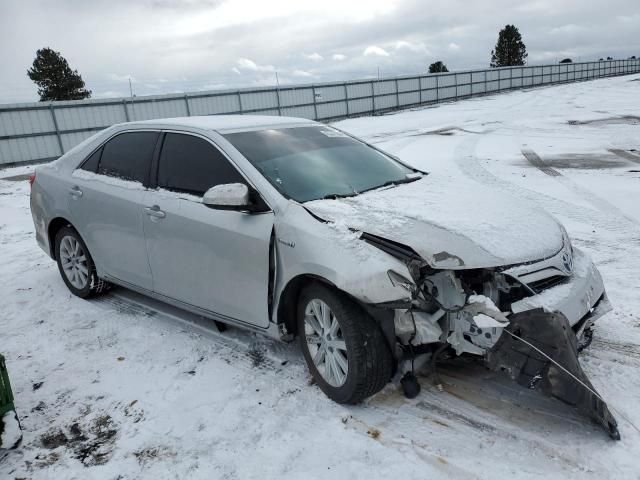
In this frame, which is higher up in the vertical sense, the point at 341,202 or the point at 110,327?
the point at 341,202

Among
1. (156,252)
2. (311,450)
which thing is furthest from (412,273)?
(156,252)

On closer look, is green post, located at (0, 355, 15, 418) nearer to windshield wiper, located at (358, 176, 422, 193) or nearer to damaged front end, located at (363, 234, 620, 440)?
damaged front end, located at (363, 234, 620, 440)

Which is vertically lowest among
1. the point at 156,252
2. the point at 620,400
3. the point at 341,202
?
the point at 620,400

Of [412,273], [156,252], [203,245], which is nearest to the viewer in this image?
[412,273]

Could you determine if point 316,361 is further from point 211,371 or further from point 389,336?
point 211,371

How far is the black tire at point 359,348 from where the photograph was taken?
275 cm

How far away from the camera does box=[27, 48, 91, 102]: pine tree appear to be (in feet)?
135

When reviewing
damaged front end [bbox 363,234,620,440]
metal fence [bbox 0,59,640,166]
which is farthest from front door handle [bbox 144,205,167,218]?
metal fence [bbox 0,59,640,166]

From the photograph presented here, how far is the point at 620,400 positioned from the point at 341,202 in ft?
6.32

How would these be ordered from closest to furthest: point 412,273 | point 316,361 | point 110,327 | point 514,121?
point 412,273 < point 316,361 < point 110,327 < point 514,121

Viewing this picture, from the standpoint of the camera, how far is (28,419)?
3109 millimetres

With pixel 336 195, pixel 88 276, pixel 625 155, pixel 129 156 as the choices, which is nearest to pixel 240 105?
pixel 625 155

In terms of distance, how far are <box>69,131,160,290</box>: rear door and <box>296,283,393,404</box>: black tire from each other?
6.03 ft

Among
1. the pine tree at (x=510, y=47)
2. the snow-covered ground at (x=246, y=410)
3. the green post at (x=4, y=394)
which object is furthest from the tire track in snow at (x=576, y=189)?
the pine tree at (x=510, y=47)
